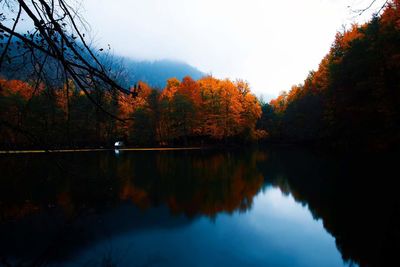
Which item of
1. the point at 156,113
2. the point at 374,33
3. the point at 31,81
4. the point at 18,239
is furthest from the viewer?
the point at 156,113

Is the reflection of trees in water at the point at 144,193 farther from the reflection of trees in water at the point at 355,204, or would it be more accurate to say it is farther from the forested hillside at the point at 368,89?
the forested hillside at the point at 368,89

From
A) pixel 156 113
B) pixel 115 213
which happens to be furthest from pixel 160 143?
pixel 115 213

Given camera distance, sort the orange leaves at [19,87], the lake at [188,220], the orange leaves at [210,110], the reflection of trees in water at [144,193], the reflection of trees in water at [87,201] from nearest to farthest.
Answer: the orange leaves at [19,87] < the reflection of trees in water at [87,201] < the lake at [188,220] < the reflection of trees in water at [144,193] < the orange leaves at [210,110]

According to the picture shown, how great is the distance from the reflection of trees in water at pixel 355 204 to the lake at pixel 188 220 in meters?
0.03

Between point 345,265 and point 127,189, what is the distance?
9.30 meters

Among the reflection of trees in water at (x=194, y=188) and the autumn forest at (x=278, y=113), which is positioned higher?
the autumn forest at (x=278, y=113)

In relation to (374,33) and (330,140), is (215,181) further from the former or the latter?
→ (330,140)

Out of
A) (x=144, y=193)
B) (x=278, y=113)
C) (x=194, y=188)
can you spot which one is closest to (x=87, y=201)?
(x=144, y=193)

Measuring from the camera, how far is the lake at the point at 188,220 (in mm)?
6012

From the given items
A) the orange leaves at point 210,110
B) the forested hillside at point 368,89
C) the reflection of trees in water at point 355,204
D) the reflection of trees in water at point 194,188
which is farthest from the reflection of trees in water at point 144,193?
the orange leaves at point 210,110

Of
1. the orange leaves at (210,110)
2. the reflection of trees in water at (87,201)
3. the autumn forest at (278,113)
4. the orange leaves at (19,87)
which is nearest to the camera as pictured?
the orange leaves at (19,87)

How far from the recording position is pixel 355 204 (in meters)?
9.72

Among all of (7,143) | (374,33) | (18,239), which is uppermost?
(374,33)

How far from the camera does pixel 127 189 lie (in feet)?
42.4
